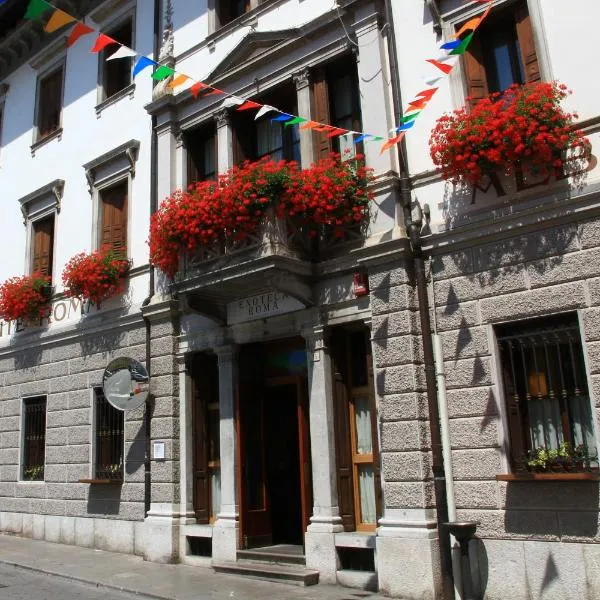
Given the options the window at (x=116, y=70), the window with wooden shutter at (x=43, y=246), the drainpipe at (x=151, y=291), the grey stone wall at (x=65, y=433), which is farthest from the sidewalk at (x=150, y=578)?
the window at (x=116, y=70)

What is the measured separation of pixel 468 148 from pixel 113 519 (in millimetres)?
9438

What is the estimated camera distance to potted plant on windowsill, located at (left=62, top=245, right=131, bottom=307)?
13938mm

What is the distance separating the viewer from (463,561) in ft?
27.6

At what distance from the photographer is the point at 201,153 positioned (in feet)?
45.5

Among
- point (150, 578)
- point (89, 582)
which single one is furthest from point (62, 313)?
point (150, 578)

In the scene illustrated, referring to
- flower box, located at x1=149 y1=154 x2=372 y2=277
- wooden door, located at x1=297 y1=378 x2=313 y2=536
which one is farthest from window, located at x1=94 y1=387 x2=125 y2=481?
flower box, located at x1=149 y1=154 x2=372 y2=277

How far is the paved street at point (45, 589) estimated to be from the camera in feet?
31.7

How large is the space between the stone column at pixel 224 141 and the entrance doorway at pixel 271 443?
3333 millimetres

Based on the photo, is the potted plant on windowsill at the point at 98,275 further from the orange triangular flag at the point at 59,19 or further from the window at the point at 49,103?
the orange triangular flag at the point at 59,19

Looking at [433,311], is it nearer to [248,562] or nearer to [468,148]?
[468,148]

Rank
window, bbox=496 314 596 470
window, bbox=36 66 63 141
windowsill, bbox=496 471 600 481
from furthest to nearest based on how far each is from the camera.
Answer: window, bbox=36 66 63 141
window, bbox=496 314 596 470
windowsill, bbox=496 471 600 481

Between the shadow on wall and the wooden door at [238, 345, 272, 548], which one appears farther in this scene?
the wooden door at [238, 345, 272, 548]

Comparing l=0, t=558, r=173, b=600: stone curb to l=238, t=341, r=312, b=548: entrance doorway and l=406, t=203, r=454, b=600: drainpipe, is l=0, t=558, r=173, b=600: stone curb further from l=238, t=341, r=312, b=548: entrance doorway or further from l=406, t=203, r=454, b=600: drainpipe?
l=406, t=203, r=454, b=600: drainpipe

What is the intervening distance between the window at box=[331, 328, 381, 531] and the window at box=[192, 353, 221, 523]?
2.89 metres
